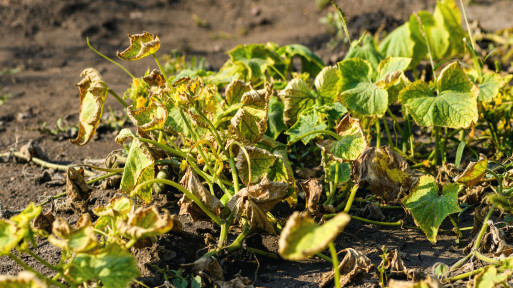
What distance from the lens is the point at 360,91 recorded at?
87.8 inches

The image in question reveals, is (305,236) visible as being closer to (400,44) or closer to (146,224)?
(146,224)

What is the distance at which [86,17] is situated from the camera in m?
5.23

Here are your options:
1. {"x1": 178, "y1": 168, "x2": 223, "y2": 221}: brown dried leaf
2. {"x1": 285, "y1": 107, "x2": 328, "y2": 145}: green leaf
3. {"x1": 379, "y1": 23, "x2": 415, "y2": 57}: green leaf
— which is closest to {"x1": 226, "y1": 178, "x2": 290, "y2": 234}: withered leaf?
{"x1": 178, "y1": 168, "x2": 223, "y2": 221}: brown dried leaf

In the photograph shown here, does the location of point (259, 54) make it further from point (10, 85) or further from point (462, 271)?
point (10, 85)

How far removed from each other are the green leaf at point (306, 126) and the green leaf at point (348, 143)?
70 mm

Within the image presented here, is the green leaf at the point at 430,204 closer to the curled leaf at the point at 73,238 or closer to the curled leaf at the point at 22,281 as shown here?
the curled leaf at the point at 73,238

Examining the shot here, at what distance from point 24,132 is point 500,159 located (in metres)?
2.73

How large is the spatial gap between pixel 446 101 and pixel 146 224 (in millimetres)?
1309

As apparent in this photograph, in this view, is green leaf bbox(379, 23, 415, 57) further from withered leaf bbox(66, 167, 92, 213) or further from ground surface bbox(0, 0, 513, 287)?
withered leaf bbox(66, 167, 92, 213)

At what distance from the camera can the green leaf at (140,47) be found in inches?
74.9

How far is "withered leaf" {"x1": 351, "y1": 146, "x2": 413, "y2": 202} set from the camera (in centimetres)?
194

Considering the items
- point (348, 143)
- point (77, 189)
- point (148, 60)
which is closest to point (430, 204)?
point (348, 143)

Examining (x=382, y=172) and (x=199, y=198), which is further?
(x=382, y=172)

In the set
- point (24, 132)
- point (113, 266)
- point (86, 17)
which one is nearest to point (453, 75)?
point (113, 266)
